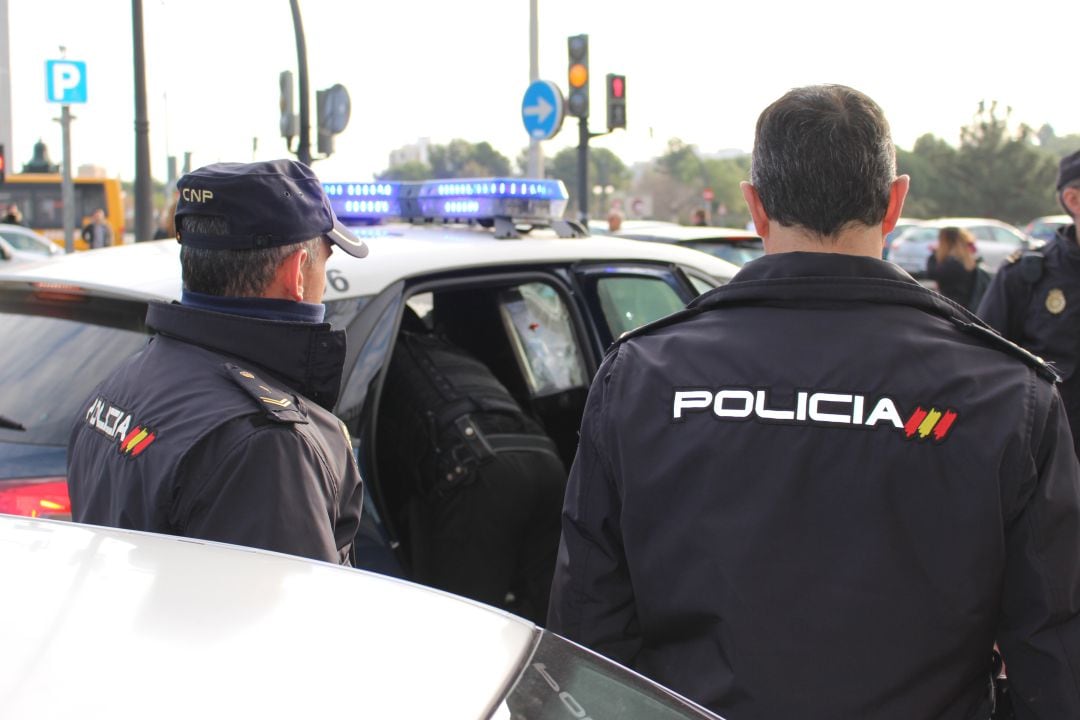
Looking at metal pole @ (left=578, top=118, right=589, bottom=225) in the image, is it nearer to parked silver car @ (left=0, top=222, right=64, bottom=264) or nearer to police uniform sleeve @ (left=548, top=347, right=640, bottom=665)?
police uniform sleeve @ (left=548, top=347, right=640, bottom=665)

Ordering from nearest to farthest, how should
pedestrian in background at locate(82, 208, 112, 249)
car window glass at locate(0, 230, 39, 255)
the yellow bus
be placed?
1. pedestrian in background at locate(82, 208, 112, 249)
2. car window glass at locate(0, 230, 39, 255)
3. the yellow bus

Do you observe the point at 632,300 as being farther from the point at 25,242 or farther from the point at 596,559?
the point at 25,242

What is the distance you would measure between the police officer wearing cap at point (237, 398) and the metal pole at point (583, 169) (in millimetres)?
9871

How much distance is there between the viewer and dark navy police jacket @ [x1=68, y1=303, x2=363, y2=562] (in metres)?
1.72

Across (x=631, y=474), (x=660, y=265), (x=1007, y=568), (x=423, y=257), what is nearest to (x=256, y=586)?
(x=631, y=474)

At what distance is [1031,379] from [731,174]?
92.5 metres

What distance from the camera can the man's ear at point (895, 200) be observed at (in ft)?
5.57

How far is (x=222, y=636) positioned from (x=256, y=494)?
0.56 m

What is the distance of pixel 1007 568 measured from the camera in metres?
1.60

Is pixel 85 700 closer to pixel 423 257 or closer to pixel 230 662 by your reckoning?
pixel 230 662

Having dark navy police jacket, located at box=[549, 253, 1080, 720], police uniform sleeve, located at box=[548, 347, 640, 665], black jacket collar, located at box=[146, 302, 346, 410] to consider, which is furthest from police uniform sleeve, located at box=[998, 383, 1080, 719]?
black jacket collar, located at box=[146, 302, 346, 410]

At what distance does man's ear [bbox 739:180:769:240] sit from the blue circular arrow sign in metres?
9.94

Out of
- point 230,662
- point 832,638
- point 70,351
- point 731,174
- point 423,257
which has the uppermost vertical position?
point 731,174

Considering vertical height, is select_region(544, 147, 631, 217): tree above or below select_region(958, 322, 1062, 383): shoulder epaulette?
above
